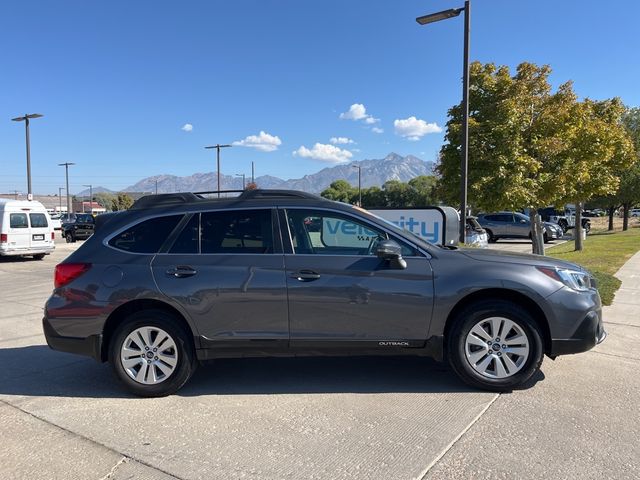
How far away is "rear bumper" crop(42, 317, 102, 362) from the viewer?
4.42 metres

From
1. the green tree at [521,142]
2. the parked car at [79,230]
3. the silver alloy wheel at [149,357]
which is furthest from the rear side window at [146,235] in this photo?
the parked car at [79,230]

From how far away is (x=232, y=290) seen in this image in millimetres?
4301

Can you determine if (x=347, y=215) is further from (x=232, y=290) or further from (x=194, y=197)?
(x=194, y=197)

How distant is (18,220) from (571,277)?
60.7 ft

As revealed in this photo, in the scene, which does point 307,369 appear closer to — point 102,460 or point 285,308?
point 285,308

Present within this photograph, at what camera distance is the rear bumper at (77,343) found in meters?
4.42

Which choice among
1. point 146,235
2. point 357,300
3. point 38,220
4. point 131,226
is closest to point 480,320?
point 357,300

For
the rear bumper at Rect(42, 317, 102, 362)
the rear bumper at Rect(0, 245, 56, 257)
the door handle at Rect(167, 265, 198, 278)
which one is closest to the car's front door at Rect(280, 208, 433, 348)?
the door handle at Rect(167, 265, 198, 278)

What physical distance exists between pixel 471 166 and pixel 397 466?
31.7 feet

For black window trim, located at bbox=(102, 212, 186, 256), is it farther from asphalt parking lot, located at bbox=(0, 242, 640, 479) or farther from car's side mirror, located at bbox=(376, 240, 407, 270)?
car's side mirror, located at bbox=(376, 240, 407, 270)

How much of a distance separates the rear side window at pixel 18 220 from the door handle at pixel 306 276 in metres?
16.9

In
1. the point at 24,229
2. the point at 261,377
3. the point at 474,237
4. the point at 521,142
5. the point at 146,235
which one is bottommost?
the point at 261,377

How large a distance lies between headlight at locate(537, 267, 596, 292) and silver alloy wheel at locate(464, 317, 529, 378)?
54 centimetres

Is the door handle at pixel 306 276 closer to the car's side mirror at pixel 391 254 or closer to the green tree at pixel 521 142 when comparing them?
the car's side mirror at pixel 391 254
